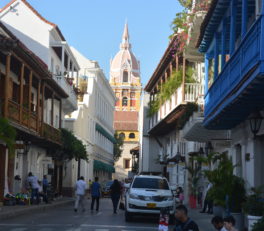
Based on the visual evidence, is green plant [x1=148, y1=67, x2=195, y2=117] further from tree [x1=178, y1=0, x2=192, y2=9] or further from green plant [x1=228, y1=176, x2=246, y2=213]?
green plant [x1=228, y1=176, x2=246, y2=213]

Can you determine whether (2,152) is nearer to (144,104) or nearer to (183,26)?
(183,26)

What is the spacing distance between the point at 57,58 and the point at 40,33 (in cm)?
355

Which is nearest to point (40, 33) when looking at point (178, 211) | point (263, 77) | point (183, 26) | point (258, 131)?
point (183, 26)

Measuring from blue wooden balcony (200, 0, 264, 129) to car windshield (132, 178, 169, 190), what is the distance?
338 centimetres

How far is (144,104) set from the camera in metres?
59.5

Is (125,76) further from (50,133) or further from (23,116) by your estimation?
(23,116)

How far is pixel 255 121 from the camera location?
1667cm

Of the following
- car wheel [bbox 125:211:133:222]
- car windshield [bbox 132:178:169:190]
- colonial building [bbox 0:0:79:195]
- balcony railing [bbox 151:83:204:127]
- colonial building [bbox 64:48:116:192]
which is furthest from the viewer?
colonial building [bbox 64:48:116:192]

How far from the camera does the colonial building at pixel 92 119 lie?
55.7 m

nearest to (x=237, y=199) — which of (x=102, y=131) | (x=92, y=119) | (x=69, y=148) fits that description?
(x=69, y=148)

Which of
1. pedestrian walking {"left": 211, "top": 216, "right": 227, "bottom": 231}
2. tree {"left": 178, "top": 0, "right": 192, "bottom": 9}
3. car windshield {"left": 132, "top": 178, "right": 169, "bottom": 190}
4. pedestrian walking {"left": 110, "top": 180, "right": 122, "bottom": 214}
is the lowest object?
pedestrian walking {"left": 211, "top": 216, "right": 227, "bottom": 231}

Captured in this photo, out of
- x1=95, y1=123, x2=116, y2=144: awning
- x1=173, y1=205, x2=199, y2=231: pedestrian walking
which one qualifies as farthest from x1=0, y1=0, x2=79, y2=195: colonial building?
x1=173, y1=205, x2=199, y2=231: pedestrian walking

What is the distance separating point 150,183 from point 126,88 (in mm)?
135138

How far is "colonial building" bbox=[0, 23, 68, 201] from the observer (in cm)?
2570
